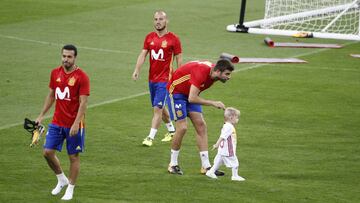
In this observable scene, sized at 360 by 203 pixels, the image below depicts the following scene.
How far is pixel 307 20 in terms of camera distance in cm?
3234

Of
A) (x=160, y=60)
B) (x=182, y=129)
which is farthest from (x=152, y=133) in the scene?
(x=182, y=129)

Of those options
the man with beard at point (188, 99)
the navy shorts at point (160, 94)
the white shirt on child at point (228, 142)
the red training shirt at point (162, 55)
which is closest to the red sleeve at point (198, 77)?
the man with beard at point (188, 99)

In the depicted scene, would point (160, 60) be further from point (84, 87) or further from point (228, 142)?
point (84, 87)

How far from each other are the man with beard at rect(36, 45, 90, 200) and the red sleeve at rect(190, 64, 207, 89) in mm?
2020

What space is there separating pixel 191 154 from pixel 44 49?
1170 cm

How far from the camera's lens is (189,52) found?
27484mm

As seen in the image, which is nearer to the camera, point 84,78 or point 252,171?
point 84,78

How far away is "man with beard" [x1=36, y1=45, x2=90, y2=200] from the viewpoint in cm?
1317

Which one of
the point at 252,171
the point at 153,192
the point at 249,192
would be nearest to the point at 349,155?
the point at 252,171

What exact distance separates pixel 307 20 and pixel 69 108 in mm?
20068

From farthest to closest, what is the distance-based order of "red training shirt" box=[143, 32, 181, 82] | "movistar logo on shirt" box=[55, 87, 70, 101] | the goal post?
the goal post
"red training shirt" box=[143, 32, 181, 82]
"movistar logo on shirt" box=[55, 87, 70, 101]

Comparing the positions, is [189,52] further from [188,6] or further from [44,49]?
[188,6]

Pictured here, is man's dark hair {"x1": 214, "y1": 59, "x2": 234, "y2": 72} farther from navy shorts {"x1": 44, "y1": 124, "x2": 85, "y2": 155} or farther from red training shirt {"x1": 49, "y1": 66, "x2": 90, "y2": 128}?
navy shorts {"x1": 44, "y1": 124, "x2": 85, "y2": 155}

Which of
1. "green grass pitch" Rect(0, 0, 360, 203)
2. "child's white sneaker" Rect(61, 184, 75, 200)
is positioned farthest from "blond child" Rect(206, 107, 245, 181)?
"child's white sneaker" Rect(61, 184, 75, 200)
